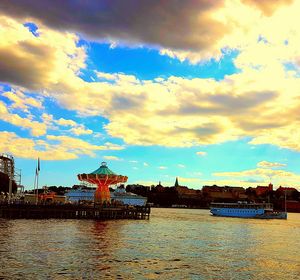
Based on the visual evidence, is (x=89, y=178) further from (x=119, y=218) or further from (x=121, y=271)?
(x=121, y=271)

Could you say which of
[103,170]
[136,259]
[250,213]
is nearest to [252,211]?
[250,213]

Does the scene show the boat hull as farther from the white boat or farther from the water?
the water

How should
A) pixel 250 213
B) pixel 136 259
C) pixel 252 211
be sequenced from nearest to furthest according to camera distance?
pixel 136 259 < pixel 252 211 < pixel 250 213

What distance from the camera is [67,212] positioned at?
3816 inches

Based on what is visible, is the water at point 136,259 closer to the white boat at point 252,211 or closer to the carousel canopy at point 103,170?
the carousel canopy at point 103,170

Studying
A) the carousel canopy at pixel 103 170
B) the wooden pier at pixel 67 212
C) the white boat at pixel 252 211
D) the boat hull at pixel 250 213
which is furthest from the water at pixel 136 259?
the white boat at pixel 252 211

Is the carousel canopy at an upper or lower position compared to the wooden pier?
upper

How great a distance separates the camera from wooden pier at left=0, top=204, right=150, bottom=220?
290ft

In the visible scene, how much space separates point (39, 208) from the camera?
3617 inches

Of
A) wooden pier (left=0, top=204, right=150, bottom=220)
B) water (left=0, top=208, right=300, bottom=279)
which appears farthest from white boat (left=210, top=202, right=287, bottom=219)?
water (left=0, top=208, right=300, bottom=279)

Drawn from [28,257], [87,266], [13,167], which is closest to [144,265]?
[87,266]

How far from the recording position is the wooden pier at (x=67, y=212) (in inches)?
3484

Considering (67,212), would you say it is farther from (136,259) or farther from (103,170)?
(136,259)

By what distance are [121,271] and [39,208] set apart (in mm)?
64469
